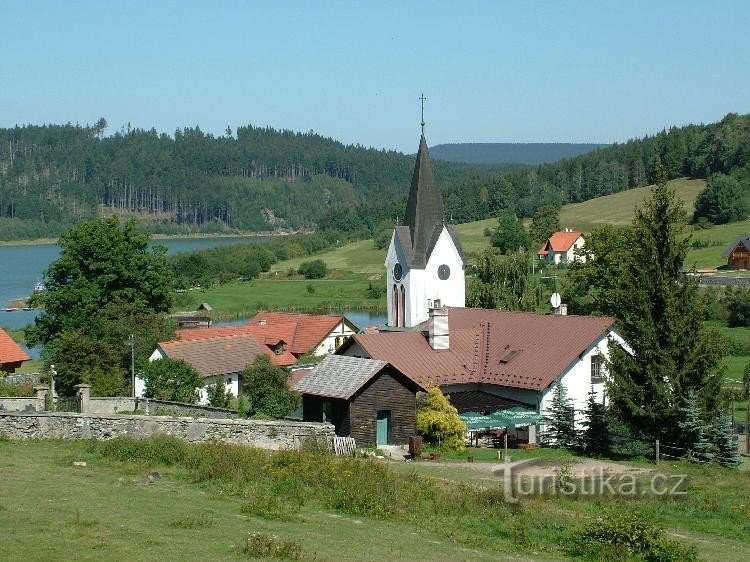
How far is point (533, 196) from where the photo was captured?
520 ft

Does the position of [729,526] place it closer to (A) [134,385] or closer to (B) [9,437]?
(B) [9,437]

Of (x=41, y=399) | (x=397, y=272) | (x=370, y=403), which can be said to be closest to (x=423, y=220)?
(x=397, y=272)

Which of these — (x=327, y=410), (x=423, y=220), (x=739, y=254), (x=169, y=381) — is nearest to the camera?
(x=327, y=410)

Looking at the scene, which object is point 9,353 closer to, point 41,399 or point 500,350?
point 41,399

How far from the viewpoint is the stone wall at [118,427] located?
2248 cm

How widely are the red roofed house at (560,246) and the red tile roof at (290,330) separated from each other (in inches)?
2040

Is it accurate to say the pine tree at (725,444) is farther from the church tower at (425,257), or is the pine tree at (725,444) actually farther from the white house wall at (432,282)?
the white house wall at (432,282)

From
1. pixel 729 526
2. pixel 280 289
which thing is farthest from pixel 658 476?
pixel 280 289

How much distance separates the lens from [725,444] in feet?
89.4

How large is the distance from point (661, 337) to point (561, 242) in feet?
267

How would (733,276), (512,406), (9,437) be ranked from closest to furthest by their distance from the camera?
(9,437)
(512,406)
(733,276)

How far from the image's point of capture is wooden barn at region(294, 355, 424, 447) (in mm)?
28875

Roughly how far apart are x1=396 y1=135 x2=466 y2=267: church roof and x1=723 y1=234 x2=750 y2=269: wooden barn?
179ft

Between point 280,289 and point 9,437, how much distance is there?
80984mm
